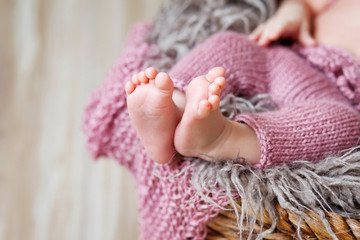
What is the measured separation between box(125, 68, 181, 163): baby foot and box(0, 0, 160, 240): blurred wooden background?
2.23 feet

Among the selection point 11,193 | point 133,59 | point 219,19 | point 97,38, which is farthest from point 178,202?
point 97,38

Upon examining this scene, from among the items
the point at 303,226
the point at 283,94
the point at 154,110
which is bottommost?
the point at 303,226

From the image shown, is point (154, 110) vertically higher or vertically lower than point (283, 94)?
higher

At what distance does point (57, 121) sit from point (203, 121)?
0.90 metres

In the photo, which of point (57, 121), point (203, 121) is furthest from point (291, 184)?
point (57, 121)

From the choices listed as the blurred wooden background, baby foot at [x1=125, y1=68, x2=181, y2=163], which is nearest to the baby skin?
baby foot at [x1=125, y1=68, x2=181, y2=163]

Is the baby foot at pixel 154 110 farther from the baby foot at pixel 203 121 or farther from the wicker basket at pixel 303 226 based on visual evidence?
the wicker basket at pixel 303 226

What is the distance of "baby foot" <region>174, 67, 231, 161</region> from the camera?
58 cm

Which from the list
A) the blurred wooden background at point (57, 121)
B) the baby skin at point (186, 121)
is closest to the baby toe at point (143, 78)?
the baby skin at point (186, 121)

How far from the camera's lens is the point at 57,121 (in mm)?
1387

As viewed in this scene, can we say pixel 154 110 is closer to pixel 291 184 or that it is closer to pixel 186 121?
pixel 186 121

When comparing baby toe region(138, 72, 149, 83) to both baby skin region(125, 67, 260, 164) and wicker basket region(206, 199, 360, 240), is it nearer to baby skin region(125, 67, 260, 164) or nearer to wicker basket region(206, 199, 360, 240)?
baby skin region(125, 67, 260, 164)

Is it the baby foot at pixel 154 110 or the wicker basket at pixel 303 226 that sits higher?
the baby foot at pixel 154 110

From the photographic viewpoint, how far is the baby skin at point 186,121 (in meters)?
0.59
